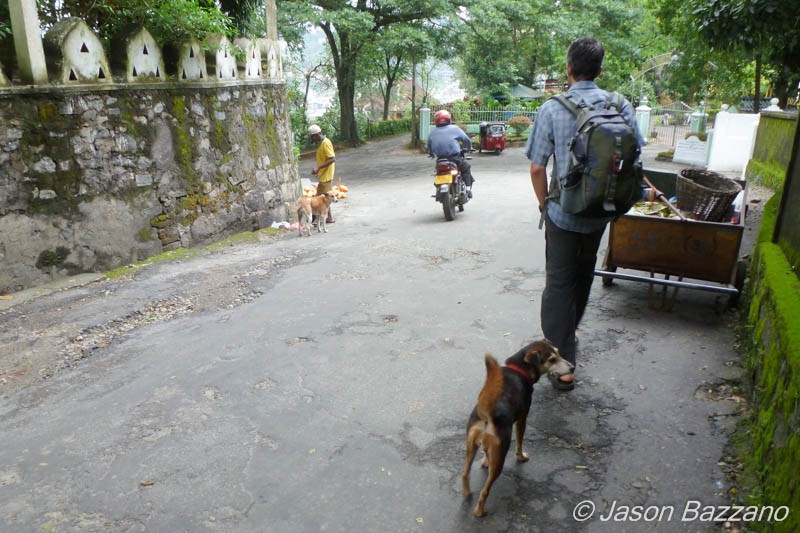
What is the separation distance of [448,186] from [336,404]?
252 inches

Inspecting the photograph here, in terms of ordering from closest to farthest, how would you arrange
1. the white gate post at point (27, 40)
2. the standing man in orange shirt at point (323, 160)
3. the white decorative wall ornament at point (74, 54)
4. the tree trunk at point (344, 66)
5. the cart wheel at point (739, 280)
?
the cart wheel at point (739, 280) → the white gate post at point (27, 40) → the white decorative wall ornament at point (74, 54) → the standing man in orange shirt at point (323, 160) → the tree trunk at point (344, 66)

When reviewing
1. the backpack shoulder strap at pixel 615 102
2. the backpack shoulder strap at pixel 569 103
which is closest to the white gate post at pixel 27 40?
the backpack shoulder strap at pixel 569 103

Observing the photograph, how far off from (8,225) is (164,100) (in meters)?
2.53

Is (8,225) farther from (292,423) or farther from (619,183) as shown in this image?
(619,183)

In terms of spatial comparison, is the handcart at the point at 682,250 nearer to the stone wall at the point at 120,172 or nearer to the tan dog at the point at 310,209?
the tan dog at the point at 310,209

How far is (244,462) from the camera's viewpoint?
131 inches

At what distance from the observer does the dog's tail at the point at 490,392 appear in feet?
9.29

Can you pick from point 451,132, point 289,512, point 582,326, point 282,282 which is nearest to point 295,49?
point 451,132

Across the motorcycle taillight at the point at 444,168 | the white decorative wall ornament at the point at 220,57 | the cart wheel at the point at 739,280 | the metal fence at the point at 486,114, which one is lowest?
the cart wheel at the point at 739,280

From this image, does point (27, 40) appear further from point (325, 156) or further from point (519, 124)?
point (519, 124)

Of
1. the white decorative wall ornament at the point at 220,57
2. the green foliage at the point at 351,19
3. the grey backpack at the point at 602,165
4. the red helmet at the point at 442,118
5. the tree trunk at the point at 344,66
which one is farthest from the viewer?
the tree trunk at the point at 344,66

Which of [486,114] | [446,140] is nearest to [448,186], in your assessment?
[446,140]

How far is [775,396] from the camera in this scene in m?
3.00

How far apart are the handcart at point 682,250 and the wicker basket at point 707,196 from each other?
156mm
